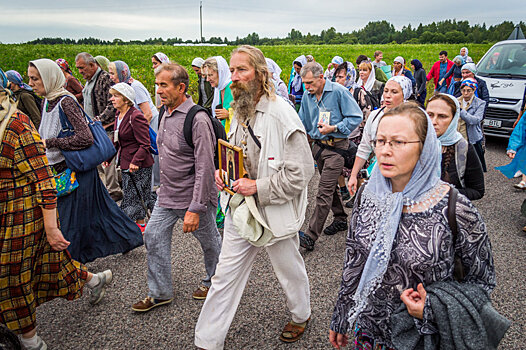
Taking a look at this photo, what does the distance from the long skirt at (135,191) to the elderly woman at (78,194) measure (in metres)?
0.78

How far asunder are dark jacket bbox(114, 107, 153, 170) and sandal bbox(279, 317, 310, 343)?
8.70 feet

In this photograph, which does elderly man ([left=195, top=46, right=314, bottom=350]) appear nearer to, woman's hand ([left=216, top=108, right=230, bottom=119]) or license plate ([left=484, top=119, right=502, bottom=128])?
woman's hand ([left=216, top=108, right=230, bottom=119])

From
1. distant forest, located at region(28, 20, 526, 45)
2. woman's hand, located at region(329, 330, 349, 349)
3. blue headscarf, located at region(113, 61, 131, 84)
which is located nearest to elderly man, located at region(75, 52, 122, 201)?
blue headscarf, located at region(113, 61, 131, 84)

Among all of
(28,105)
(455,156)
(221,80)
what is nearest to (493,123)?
(221,80)

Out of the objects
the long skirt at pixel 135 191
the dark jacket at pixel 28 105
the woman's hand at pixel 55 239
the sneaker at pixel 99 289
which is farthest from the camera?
the dark jacket at pixel 28 105

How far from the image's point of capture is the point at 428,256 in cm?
176

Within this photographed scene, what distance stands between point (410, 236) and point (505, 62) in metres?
11.1

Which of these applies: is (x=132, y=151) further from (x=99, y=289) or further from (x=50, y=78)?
(x=99, y=289)

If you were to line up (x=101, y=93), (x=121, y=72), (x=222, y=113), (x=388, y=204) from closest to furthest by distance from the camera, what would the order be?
(x=388, y=204), (x=222, y=113), (x=101, y=93), (x=121, y=72)

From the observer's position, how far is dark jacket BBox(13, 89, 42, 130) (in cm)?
588

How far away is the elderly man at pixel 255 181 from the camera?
9.00 feet

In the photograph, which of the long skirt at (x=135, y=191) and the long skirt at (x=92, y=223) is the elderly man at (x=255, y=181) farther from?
the long skirt at (x=135, y=191)

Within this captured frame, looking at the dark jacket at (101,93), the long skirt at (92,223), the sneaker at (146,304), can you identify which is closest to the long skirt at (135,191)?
the long skirt at (92,223)

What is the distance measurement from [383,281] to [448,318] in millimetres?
312
